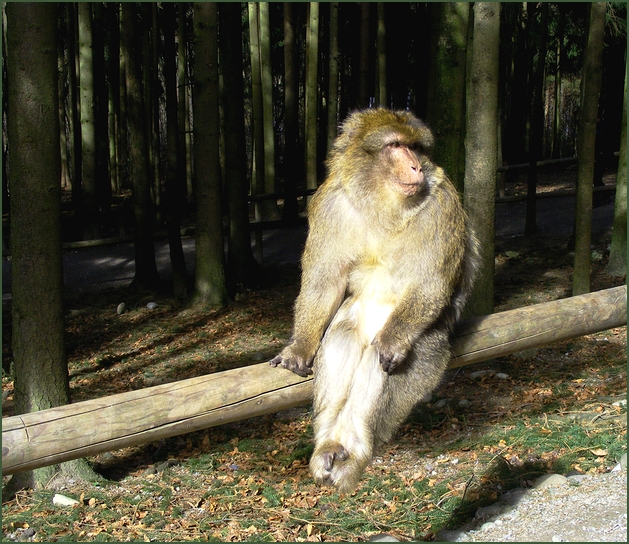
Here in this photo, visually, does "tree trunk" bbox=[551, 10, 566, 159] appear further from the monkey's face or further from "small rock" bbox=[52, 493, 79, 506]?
"small rock" bbox=[52, 493, 79, 506]

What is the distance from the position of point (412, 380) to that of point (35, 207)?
3.45 metres

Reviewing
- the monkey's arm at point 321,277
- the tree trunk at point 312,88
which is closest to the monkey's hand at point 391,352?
the monkey's arm at point 321,277

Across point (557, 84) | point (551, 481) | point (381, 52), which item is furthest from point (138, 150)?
point (557, 84)

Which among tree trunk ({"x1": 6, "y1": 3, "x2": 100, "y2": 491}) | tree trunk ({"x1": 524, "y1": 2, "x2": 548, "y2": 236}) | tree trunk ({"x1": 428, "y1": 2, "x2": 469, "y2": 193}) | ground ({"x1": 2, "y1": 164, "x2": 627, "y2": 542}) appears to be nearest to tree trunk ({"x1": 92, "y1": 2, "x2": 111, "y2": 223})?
ground ({"x1": 2, "y1": 164, "x2": 627, "y2": 542})

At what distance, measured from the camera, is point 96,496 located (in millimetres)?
6031

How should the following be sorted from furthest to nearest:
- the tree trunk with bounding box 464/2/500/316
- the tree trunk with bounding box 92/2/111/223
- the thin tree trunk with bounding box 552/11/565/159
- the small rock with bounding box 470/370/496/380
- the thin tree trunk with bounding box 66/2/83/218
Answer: the thin tree trunk with bounding box 552/11/565/159
the thin tree trunk with bounding box 66/2/83/218
the tree trunk with bounding box 92/2/111/223
the small rock with bounding box 470/370/496/380
the tree trunk with bounding box 464/2/500/316

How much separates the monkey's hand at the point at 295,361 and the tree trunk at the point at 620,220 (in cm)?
722

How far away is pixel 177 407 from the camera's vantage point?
3445mm

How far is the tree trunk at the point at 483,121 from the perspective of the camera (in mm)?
7113

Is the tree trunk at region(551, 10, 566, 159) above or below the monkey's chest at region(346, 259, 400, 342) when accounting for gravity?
above

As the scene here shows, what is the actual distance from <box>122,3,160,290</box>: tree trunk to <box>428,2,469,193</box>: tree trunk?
5578 mm

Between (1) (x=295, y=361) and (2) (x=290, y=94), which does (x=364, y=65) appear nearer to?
(2) (x=290, y=94)

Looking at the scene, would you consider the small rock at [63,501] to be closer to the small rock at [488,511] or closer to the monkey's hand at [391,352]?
the small rock at [488,511]

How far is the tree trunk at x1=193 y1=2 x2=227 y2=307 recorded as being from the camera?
9.97 metres
